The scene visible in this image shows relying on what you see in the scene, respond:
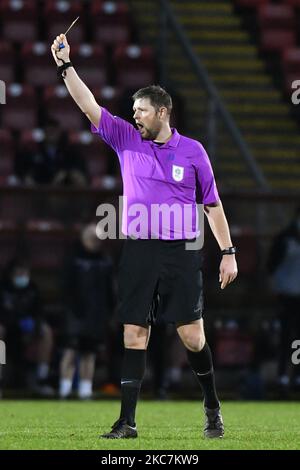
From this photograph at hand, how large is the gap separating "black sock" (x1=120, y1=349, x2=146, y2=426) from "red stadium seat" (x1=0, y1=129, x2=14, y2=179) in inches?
319

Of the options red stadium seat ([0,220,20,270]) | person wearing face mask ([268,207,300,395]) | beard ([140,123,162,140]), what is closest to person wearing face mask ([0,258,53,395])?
red stadium seat ([0,220,20,270])

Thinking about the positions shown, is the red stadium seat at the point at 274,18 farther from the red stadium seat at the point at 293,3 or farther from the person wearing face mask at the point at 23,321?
the person wearing face mask at the point at 23,321

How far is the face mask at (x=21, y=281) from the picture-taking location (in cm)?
1405

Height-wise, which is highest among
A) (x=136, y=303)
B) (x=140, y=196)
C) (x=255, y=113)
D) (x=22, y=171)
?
(x=255, y=113)

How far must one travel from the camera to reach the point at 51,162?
14.9 m

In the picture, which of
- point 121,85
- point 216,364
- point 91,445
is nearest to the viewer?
point 91,445

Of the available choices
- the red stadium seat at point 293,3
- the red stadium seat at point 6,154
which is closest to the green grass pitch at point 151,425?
the red stadium seat at point 6,154

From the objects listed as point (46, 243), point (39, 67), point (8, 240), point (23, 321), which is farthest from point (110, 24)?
point (23, 321)

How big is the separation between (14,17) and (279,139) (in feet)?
12.8

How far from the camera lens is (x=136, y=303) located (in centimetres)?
756

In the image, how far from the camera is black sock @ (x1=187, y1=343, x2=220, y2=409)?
25.6ft

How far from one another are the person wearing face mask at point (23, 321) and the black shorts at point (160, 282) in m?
6.42

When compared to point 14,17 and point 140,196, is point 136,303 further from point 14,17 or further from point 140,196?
point 14,17

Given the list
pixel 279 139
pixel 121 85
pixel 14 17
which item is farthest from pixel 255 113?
pixel 14 17
